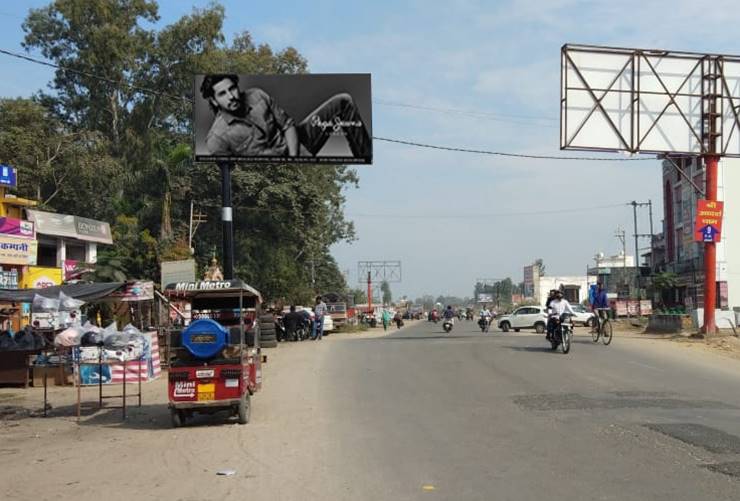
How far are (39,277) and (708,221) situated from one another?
28.0 metres

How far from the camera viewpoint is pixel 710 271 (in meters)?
26.7

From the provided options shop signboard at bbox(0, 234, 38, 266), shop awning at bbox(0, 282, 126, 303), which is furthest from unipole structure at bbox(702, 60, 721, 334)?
shop signboard at bbox(0, 234, 38, 266)

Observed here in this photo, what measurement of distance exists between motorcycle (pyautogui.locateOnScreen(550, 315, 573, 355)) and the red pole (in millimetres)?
8046

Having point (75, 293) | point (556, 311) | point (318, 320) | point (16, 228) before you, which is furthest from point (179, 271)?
point (318, 320)

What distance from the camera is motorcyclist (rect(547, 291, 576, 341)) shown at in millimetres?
20641

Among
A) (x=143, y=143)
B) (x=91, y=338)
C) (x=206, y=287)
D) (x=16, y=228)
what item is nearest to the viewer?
(x=206, y=287)

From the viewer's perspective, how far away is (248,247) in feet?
147

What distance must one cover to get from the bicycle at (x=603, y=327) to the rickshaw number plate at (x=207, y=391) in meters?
15.9

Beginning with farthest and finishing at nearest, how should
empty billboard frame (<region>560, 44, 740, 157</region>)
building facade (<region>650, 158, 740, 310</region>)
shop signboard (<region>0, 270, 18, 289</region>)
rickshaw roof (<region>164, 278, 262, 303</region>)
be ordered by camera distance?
building facade (<region>650, 158, 740, 310</region>)
shop signboard (<region>0, 270, 18, 289</region>)
empty billboard frame (<region>560, 44, 740, 157</region>)
rickshaw roof (<region>164, 278, 262, 303</region>)

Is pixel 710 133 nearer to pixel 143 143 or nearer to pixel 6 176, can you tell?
pixel 6 176

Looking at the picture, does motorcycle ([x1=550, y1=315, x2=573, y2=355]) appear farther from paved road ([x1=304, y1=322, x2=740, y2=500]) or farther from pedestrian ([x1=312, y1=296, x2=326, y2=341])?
pedestrian ([x1=312, y1=296, x2=326, y2=341])

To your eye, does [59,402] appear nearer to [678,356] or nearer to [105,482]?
[105,482]

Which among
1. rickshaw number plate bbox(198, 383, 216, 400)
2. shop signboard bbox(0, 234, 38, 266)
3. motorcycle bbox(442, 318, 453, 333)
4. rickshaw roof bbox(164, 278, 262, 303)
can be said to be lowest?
motorcycle bbox(442, 318, 453, 333)

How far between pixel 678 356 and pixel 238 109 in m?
14.8
